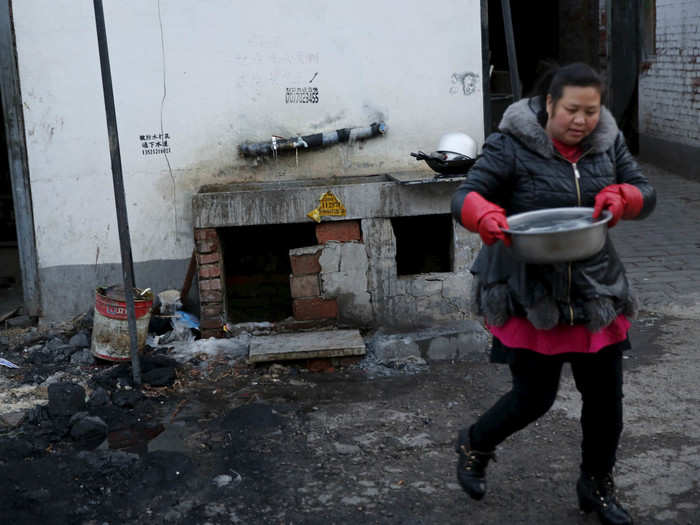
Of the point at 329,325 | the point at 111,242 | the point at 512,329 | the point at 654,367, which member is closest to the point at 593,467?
the point at 512,329

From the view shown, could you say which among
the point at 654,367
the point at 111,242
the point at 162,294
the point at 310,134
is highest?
the point at 310,134

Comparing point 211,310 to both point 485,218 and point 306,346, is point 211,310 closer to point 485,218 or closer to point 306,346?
point 306,346

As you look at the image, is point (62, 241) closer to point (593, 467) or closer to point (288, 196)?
point (288, 196)

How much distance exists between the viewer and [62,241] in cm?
607

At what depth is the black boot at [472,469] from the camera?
3.40m

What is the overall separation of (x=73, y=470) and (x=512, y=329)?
6.91 feet

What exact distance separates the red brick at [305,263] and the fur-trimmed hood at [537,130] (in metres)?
2.65

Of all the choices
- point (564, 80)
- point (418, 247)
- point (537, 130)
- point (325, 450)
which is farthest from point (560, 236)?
point (418, 247)

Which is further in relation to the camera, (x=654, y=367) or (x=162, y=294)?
(x=162, y=294)

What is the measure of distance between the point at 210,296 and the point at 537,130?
321 centimetres

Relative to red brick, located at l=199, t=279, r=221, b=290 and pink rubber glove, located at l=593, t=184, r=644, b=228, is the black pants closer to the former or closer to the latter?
pink rubber glove, located at l=593, t=184, r=644, b=228

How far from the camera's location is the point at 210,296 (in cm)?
579

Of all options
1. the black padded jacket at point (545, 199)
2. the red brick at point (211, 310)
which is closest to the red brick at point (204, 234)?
the red brick at point (211, 310)

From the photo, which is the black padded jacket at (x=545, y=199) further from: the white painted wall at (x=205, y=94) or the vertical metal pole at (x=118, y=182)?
the white painted wall at (x=205, y=94)
